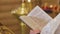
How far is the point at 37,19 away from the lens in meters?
1.02

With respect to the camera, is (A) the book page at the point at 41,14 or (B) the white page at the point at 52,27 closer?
(B) the white page at the point at 52,27

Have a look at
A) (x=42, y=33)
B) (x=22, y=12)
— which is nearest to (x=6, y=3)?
(x=22, y=12)

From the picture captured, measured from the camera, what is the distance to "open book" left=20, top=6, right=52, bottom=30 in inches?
37.9

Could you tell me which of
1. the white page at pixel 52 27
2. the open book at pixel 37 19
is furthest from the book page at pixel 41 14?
the white page at pixel 52 27

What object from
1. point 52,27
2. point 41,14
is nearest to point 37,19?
point 41,14

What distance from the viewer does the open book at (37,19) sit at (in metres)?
0.96

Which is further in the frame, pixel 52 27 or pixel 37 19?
pixel 37 19

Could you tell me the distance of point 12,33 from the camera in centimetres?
114

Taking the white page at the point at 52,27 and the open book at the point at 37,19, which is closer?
the white page at the point at 52,27

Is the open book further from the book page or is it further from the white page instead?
the white page

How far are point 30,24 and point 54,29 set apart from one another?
0.21 metres

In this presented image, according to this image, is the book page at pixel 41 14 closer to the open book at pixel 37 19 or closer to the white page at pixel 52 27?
the open book at pixel 37 19

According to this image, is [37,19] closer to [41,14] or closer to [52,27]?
[41,14]

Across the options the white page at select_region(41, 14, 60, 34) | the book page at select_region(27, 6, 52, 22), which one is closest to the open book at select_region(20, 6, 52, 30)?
the book page at select_region(27, 6, 52, 22)
